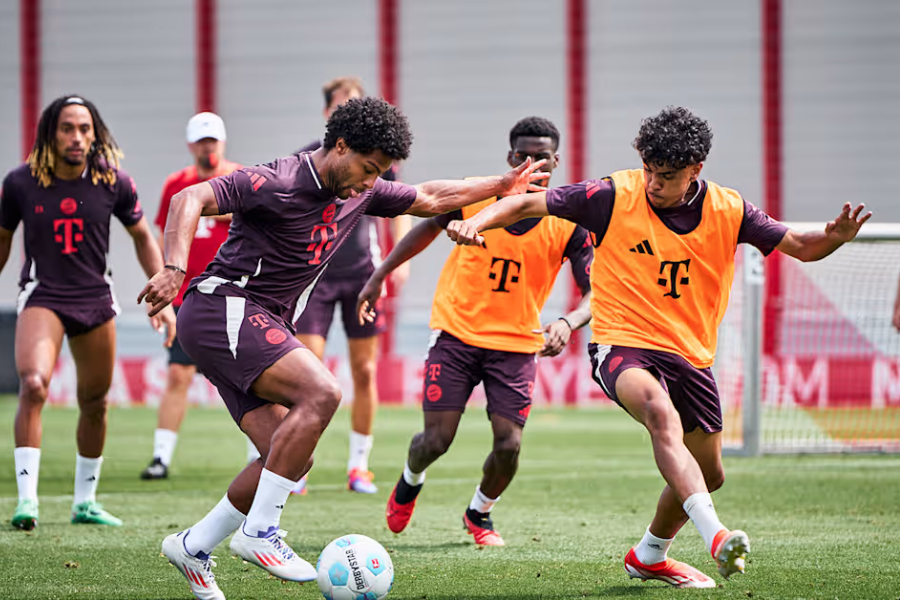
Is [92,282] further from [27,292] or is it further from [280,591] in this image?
[280,591]

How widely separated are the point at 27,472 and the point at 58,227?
134 cm

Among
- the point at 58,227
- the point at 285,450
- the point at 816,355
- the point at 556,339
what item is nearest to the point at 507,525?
the point at 556,339

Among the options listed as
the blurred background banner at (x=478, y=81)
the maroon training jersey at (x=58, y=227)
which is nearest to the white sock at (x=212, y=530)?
the maroon training jersey at (x=58, y=227)

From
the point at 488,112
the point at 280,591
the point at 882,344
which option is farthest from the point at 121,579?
the point at 488,112

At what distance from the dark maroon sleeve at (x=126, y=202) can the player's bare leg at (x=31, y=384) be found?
687 mm

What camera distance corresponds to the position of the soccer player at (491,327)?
6.21 meters

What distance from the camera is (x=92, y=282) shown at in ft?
21.7

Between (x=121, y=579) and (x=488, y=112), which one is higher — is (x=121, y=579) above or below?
below

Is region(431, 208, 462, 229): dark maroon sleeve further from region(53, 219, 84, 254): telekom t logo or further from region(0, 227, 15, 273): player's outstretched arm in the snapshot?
region(0, 227, 15, 273): player's outstretched arm

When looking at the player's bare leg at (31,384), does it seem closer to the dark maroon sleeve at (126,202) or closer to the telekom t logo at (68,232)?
the telekom t logo at (68,232)

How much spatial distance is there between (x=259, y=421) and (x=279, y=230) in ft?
2.54

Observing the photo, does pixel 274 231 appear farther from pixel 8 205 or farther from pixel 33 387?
pixel 8 205

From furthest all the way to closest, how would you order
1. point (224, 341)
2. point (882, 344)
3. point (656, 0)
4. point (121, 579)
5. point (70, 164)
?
point (656, 0)
point (882, 344)
point (70, 164)
point (121, 579)
point (224, 341)

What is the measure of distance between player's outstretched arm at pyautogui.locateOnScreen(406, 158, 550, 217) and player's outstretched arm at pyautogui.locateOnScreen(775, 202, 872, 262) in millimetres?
1226
